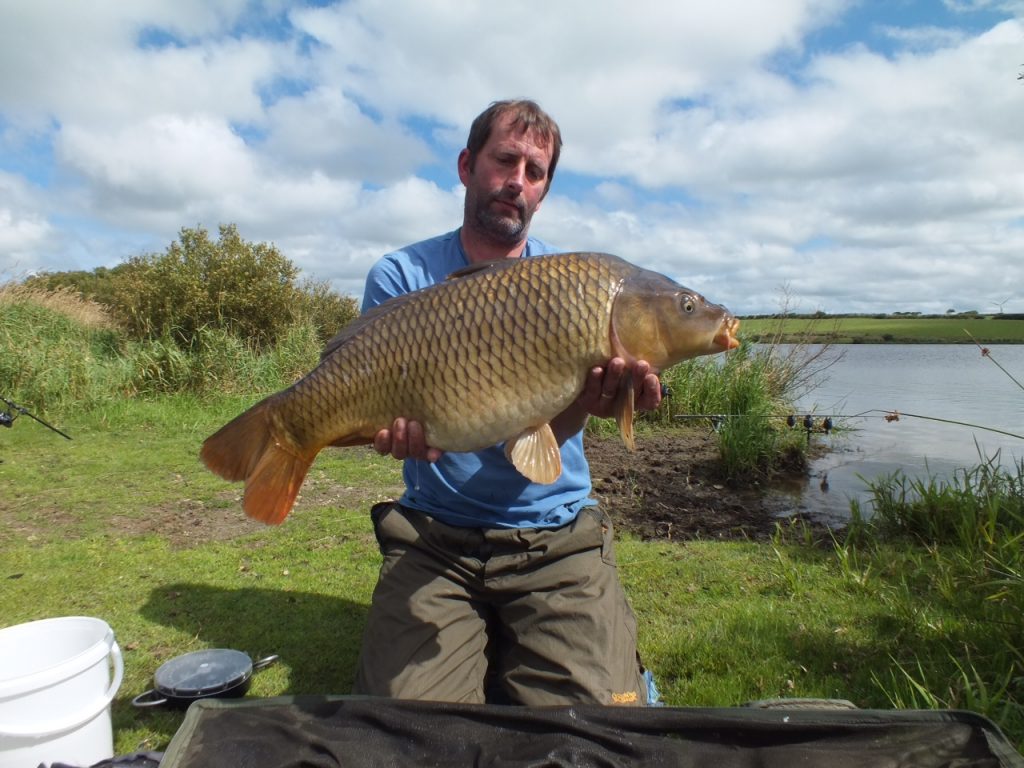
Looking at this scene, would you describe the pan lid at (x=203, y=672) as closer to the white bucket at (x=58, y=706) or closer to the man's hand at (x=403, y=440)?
the white bucket at (x=58, y=706)

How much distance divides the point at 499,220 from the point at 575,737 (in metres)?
1.46

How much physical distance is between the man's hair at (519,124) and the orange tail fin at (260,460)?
117cm

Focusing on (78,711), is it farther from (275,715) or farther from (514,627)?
(514,627)

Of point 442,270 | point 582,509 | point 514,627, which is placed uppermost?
point 442,270

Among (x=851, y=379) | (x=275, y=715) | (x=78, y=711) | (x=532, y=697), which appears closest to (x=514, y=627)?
(x=532, y=697)

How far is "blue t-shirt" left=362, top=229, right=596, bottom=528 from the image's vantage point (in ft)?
6.54

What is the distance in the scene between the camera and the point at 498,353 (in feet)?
4.95

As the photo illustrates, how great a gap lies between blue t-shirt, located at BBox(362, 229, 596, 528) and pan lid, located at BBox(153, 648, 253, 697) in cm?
65

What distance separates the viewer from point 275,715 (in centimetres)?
148

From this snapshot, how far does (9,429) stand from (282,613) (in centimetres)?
436

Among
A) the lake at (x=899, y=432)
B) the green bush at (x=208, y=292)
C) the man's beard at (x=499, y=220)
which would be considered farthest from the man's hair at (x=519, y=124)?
the green bush at (x=208, y=292)

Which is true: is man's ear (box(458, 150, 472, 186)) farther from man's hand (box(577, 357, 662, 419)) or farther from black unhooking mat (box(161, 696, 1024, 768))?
black unhooking mat (box(161, 696, 1024, 768))

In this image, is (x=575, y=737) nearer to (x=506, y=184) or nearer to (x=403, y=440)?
(x=403, y=440)

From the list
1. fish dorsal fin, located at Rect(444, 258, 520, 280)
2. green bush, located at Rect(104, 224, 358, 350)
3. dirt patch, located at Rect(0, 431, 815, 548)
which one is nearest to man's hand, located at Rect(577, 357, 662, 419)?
fish dorsal fin, located at Rect(444, 258, 520, 280)
